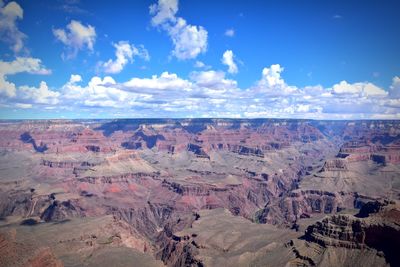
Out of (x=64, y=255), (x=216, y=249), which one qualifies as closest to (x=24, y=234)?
(x=64, y=255)

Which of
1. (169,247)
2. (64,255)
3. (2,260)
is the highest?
(2,260)

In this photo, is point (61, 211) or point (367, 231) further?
point (61, 211)

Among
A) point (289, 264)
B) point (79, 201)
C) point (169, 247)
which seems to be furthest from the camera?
point (79, 201)

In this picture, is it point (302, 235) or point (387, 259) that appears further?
point (302, 235)

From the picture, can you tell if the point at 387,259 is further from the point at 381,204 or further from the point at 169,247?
the point at 169,247

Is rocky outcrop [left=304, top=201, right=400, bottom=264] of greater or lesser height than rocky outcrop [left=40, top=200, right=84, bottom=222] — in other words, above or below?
above

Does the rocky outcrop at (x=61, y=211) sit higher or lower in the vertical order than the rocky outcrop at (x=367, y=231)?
lower

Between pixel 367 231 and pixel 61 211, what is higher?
pixel 367 231

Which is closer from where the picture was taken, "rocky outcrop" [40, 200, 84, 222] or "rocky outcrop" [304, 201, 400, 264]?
"rocky outcrop" [304, 201, 400, 264]

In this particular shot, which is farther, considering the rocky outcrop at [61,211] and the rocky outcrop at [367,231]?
the rocky outcrop at [61,211]

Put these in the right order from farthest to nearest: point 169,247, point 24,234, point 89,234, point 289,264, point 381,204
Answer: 1. point 169,247
2. point 89,234
3. point 24,234
4. point 381,204
5. point 289,264

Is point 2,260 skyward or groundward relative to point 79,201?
skyward
